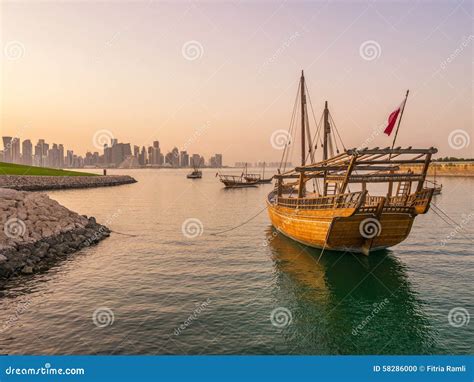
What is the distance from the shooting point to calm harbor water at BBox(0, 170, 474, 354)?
1185cm

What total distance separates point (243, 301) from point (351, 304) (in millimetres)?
4810

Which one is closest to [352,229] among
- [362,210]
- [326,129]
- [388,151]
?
[362,210]

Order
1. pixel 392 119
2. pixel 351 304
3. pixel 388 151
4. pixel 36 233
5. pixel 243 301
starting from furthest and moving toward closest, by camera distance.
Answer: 1. pixel 36 233
2. pixel 392 119
3. pixel 388 151
4. pixel 243 301
5. pixel 351 304

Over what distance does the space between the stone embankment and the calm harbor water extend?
52.4 meters

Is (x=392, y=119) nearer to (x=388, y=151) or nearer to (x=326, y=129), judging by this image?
(x=388, y=151)

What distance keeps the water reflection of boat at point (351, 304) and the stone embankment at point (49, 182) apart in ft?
200

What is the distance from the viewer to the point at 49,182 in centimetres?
8038

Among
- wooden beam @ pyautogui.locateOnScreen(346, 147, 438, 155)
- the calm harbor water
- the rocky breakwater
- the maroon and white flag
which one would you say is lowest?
the calm harbor water

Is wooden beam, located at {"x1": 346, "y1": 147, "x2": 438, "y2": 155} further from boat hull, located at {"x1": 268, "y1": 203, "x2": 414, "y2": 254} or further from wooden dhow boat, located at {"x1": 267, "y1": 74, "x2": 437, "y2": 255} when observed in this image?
boat hull, located at {"x1": 268, "y1": 203, "x2": 414, "y2": 254}

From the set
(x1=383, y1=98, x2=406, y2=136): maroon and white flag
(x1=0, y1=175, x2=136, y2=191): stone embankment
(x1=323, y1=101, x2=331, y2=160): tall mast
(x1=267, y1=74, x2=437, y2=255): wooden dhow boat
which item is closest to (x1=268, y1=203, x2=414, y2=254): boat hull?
(x1=267, y1=74, x2=437, y2=255): wooden dhow boat

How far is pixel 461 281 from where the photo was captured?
59.6 ft

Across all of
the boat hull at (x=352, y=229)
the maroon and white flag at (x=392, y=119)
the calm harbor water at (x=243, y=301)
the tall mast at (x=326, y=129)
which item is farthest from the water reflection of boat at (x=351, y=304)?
the tall mast at (x=326, y=129)

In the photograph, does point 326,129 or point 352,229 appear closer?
point 352,229

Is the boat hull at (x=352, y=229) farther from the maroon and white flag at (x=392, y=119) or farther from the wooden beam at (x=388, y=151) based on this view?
the maroon and white flag at (x=392, y=119)
